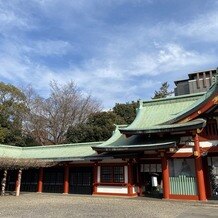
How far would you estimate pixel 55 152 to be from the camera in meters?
29.0

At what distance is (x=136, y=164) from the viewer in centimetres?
2267

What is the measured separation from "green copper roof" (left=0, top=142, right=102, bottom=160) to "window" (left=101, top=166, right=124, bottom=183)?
2.19 m

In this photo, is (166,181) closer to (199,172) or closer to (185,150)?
(199,172)

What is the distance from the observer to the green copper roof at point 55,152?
2563 cm

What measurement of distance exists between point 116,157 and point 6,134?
2774 cm

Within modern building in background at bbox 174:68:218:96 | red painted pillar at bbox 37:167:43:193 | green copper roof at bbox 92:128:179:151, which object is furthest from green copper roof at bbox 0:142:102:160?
modern building in background at bbox 174:68:218:96

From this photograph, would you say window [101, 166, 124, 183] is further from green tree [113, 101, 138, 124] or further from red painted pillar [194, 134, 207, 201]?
green tree [113, 101, 138, 124]

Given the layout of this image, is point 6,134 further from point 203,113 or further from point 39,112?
point 203,113

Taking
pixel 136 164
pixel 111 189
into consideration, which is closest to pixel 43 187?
pixel 111 189

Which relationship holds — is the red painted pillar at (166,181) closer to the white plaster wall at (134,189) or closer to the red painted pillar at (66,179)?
the white plaster wall at (134,189)

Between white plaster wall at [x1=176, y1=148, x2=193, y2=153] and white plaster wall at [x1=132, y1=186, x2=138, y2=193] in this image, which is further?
white plaster wall at [x1=132, y1=186, x2=138, y2=193]

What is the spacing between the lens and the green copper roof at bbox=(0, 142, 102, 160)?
2563cm

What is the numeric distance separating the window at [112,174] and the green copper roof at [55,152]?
219 centimetres

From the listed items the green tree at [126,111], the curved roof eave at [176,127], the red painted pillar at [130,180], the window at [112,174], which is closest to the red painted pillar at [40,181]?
the window at [112,174]
